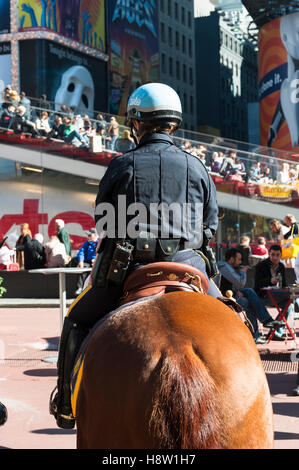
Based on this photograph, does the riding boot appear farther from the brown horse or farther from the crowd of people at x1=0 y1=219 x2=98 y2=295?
the crowd of people at x1=0 y1=219 x2=98 y2=295

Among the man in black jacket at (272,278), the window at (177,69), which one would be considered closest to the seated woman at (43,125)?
the man in black jacket at (272,278)

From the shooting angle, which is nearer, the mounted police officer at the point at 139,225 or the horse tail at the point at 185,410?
the horse tail at the point at 185,410

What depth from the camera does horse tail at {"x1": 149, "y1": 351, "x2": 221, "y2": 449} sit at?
262 centimetres

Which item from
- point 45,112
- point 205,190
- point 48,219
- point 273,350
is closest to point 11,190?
point 48,219

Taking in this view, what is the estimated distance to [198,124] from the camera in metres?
96.2

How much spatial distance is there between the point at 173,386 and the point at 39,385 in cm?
620

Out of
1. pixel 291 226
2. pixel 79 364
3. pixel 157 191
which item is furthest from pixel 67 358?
pixel 291 226

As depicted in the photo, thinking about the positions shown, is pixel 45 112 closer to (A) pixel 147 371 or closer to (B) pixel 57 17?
(A) pixel 147 371

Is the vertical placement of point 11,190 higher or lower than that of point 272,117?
lower

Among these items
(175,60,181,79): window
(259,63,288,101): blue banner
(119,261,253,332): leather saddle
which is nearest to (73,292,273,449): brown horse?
(119,261,253,332): leather saddle

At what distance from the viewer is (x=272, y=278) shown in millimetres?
12133

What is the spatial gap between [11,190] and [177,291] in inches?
1104

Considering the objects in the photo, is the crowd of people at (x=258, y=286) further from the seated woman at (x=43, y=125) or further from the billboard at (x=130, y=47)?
the billboard at (x=130, y=47)

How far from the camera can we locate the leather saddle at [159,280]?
338 cm
